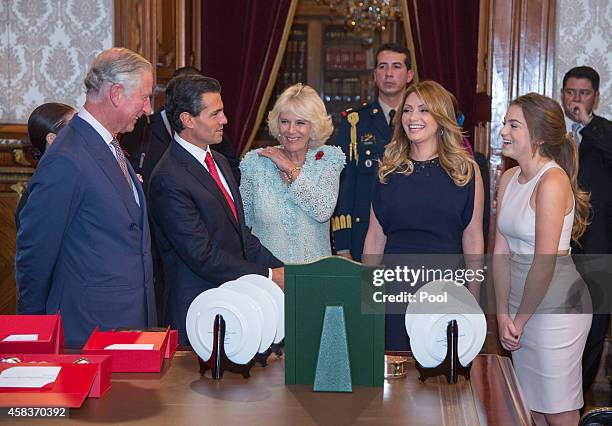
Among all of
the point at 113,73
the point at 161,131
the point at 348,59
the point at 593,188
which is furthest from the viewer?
the point at 348,59

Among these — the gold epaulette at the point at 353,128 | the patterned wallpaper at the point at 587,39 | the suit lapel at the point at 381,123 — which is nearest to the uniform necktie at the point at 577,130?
the patterned wallpaper at the point at 587,39

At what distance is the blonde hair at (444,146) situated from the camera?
3332 mm

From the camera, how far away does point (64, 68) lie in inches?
206

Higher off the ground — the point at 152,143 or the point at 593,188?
the point at 152,143

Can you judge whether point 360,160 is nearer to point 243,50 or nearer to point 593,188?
point 593,188

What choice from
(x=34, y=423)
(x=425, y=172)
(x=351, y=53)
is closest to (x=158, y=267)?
(x=425, y=172)

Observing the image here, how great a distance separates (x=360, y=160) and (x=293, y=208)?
1007mm

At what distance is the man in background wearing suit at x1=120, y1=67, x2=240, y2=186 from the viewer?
14.0 ft

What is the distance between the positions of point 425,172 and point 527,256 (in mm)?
523

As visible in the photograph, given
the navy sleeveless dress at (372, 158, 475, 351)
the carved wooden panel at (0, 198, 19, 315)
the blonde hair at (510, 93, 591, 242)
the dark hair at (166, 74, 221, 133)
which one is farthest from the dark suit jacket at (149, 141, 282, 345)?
the carved wooden panel at (0, 198, 19, 315)

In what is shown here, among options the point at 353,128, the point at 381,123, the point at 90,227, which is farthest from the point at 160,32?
the point at 90,227

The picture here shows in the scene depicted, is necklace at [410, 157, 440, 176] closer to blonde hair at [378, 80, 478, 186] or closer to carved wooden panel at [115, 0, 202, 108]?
blonde hair at [378, 80, 478, 186]

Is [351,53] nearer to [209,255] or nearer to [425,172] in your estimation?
[425,172]

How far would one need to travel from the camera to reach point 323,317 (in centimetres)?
202
